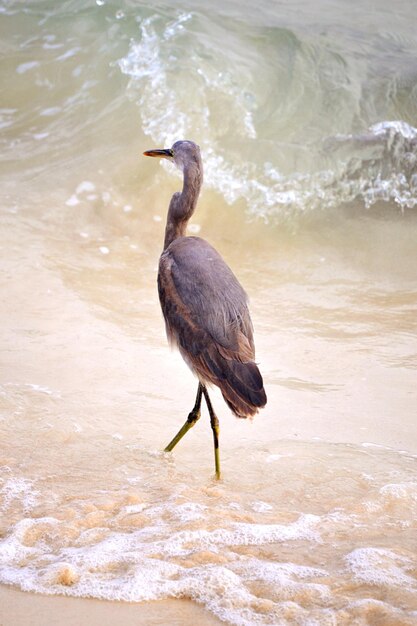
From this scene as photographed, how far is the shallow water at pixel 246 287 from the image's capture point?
2.95 meters

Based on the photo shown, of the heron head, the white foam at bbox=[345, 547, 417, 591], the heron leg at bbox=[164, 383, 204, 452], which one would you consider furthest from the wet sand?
the heron head

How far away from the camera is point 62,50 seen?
29.9ft

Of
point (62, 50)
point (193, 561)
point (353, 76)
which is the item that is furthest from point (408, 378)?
point (62, 50)

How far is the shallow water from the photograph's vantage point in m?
2.95

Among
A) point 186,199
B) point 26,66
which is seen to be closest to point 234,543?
point 186,199

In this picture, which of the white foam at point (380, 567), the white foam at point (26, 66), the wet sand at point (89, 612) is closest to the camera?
the wet sand at point (89, 612)

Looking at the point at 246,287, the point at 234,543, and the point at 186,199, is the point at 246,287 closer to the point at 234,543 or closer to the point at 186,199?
Answer: the point at 186,199

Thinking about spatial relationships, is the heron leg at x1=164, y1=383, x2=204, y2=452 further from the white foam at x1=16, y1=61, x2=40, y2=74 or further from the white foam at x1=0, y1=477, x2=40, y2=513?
the white foam at x1=16, y1=61, x2=40, y2=74

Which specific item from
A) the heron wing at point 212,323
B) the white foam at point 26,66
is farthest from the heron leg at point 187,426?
the white foam at point 26,66

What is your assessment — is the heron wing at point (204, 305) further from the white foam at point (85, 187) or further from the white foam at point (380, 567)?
the white foam at point (85, 187)

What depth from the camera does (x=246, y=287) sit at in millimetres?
6508

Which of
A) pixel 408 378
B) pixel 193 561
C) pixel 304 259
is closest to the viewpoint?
pixel 193 561

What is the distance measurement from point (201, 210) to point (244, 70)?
192cm

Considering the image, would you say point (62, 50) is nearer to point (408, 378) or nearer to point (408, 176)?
point (408, 176)
